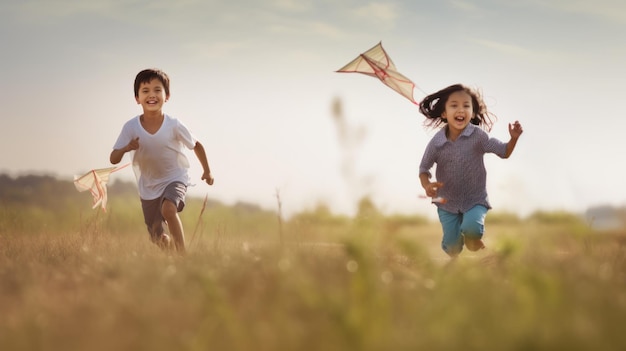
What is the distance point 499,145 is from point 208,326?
4409mm

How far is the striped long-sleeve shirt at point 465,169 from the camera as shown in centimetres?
679

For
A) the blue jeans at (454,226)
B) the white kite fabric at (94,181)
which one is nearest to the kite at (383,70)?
the blue jeans at (454,226)

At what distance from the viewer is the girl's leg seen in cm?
690

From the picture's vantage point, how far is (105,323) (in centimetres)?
284

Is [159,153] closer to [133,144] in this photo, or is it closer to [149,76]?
[133,144]

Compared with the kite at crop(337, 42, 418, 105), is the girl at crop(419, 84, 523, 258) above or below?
below

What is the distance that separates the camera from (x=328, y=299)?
2549 millimetres

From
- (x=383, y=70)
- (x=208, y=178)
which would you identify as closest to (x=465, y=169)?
(x=383, y=70)

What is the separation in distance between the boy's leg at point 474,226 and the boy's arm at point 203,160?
2431mm

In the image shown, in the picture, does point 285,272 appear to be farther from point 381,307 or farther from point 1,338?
point 1,338

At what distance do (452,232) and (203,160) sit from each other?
2.50 m

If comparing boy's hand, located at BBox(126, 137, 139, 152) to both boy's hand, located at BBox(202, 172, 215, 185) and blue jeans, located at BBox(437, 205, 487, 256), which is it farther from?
blue jeans, located at BBox(437, 205, 487, 256)

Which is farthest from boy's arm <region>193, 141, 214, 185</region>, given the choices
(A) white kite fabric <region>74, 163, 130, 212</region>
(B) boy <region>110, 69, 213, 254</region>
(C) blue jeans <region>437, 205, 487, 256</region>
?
(C) blue jeans <region>437, 205, 487, 256</region>

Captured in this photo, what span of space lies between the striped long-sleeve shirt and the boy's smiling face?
2663 millimetres
